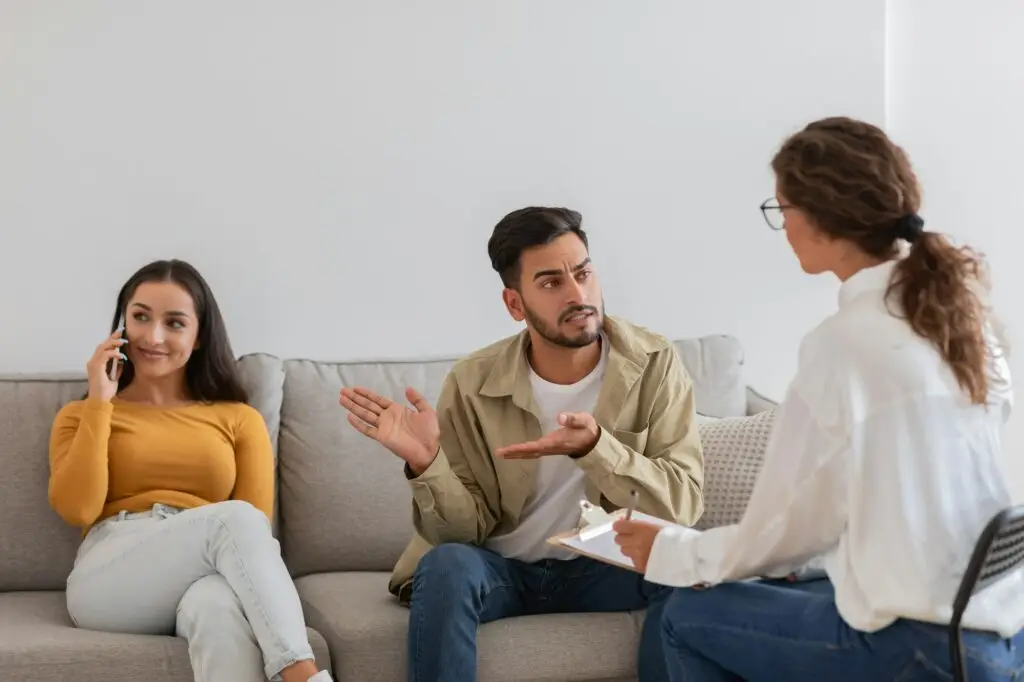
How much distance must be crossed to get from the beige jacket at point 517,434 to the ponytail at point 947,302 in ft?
2.61

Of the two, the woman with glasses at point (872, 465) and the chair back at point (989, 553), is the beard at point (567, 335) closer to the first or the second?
the woman with glasses at point (872, 465)

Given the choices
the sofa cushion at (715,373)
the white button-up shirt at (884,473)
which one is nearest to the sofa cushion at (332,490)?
the sofa cushion at (715,373)

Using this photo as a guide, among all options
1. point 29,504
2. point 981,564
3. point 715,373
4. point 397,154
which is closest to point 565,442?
point 981,564

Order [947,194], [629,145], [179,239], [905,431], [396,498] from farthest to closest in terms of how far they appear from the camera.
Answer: [947,194]
[629,145]
[179,239]
[396,498]
[905,431]

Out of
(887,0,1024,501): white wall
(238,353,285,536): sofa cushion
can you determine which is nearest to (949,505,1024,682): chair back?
(238,353,285,536): sofa cushion

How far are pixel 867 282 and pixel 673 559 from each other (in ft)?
1.58

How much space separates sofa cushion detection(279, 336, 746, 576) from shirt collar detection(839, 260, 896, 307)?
1.41 m

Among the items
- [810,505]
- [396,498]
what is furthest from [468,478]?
[810,505]

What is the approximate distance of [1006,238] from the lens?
12.1 feet

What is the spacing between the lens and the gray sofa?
7.26ft

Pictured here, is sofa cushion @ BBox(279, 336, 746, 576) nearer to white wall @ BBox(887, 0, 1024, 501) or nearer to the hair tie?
the hair tie

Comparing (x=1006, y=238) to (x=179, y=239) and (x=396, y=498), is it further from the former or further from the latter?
(x=179, y=239)

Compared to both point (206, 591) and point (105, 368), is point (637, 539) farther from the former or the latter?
point (105, 368)

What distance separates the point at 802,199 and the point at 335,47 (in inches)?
71.5
